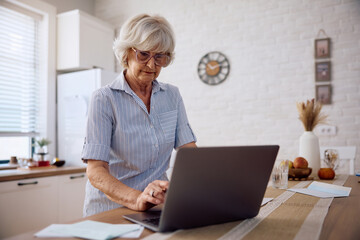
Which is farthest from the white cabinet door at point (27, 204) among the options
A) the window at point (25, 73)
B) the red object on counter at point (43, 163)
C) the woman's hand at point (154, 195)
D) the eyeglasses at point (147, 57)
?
the woman's hand at point (154, 195)

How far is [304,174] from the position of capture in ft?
6.12

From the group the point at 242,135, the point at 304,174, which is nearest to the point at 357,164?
the point at 242,135

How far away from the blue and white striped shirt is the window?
2.59 m

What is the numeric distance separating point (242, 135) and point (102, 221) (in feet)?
9.61

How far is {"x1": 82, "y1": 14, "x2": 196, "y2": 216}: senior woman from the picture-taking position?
1263 mm

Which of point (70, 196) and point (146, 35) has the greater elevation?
point (146, 35)

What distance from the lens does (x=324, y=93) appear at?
3.35 metres

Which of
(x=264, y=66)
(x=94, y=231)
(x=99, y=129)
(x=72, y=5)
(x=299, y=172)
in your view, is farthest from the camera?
(x=72, y=5)

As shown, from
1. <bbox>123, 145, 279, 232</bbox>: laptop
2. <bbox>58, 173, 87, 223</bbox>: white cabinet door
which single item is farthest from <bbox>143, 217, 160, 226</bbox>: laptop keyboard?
<bbox>58, 173, 87, 223</bbox>: white cabinet door

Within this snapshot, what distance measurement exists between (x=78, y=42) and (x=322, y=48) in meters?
2.71

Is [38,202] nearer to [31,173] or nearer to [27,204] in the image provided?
[27,204]

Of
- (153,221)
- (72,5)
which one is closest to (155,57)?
(153,221)

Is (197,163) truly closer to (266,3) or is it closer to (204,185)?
(204,185)

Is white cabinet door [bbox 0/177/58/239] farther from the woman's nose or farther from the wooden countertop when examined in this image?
the woman's nose
